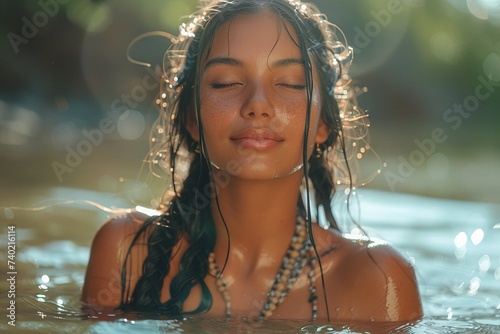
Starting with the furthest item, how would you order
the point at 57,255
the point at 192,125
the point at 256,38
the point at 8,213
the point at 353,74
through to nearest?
the point at 353,74
the point at 8,213
the point at 57,255
the point at 192,125
the point at 256,38

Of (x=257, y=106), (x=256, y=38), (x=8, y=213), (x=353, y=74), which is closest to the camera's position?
A: (x=257, y=106)

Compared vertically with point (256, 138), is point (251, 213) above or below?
below

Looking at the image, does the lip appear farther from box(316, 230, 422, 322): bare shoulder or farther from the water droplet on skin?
the water droplet on skin

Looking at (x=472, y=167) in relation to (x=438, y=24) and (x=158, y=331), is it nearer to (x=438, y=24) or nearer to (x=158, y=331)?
(x=438, y=24)

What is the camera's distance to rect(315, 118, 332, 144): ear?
143 inches

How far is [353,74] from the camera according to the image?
19.2 metres

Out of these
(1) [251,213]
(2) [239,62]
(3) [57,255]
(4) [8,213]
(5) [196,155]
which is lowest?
(1) [251,213]

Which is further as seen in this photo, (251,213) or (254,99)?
(251,213)

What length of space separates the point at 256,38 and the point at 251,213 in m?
0.70

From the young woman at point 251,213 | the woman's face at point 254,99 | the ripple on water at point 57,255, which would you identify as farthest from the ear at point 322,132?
the ripple on water at point 57,255

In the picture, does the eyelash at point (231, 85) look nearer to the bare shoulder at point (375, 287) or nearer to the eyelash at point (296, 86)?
the eyelash at point (296, 86)

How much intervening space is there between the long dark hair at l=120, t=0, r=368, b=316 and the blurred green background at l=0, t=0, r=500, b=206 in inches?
376

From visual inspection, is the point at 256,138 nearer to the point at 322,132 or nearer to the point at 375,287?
the point at 322,132

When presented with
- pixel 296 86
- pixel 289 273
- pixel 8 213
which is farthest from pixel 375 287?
pixel 8 213
